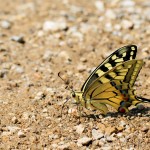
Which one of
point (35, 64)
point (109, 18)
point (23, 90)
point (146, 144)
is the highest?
point (109, 18)

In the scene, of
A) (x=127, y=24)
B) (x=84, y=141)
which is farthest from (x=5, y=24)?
(x=84, y=141)

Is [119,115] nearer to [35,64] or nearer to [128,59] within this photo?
[128,59]

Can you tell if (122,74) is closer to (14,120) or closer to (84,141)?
(84,141)

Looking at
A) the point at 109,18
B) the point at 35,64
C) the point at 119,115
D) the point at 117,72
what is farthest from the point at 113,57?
the point at 109,18

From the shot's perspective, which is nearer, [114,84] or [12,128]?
[12,128]

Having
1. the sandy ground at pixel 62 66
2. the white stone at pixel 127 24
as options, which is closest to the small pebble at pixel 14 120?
the sandy ground at pixel 62 66
